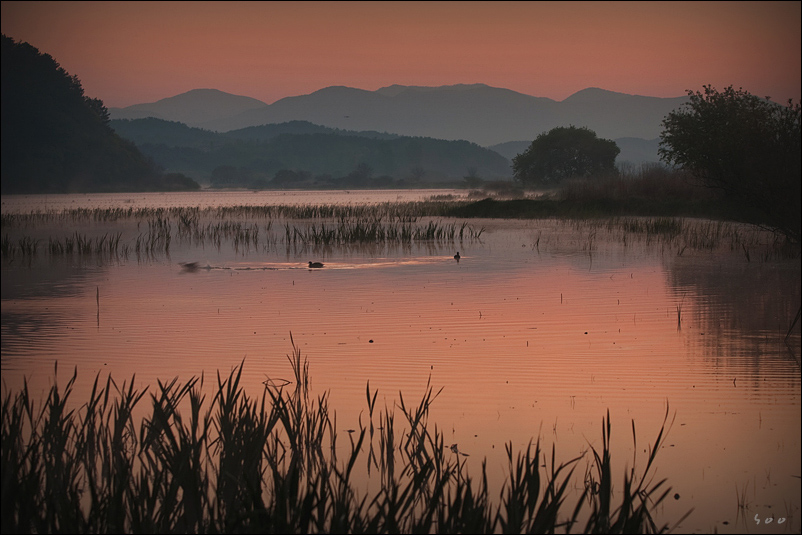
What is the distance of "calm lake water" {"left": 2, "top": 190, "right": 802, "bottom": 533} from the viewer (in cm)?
428

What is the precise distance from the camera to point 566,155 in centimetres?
5338

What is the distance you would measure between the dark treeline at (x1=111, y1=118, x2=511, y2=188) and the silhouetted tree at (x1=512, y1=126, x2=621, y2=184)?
72926 mm

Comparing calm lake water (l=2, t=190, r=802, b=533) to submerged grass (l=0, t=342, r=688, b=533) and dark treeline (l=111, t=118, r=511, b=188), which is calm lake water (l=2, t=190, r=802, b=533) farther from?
dark treeline (l=111, t=118, r=511, b=188)

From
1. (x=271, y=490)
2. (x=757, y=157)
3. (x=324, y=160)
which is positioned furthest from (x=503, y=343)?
(x=324, y=160)

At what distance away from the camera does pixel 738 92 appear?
19.1 m

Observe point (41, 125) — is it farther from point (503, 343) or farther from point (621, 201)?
point (621, 201)

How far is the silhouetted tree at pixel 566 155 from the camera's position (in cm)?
5306

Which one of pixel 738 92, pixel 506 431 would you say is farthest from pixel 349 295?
pixel 738 92

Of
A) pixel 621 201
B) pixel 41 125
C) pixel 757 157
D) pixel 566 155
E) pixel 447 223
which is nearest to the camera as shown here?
pixel 757 157

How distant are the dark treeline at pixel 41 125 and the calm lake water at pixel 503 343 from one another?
1.61 metres

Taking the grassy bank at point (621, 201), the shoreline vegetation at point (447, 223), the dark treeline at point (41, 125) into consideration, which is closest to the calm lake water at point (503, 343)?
the dark treeline at point (41, 125)

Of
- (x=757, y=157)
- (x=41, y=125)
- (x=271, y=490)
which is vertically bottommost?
(x=271, y=490)

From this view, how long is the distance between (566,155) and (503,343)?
158 ft

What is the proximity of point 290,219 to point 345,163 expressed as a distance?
160m
